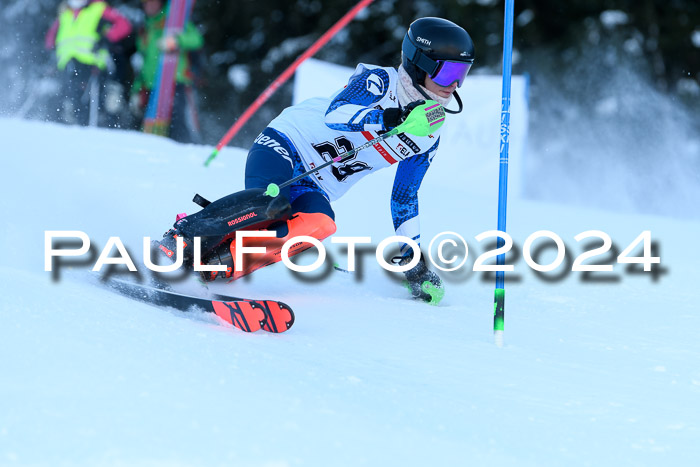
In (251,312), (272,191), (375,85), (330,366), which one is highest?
(375,85)

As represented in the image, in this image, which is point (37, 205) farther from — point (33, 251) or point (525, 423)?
point (525, 423)

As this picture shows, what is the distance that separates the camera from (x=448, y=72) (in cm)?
339

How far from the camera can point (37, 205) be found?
4.25 meters

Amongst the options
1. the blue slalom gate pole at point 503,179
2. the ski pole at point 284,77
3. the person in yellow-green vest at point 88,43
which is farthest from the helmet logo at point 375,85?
the person in yellow-green vest at point 88,43

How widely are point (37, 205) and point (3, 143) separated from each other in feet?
4.81

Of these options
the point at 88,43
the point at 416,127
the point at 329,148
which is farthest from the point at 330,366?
the point at 88,43

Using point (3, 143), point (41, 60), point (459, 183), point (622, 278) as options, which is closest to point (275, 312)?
point (622, 278)

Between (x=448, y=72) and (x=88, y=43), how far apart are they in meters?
6.08

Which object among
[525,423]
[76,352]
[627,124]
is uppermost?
[627,124]

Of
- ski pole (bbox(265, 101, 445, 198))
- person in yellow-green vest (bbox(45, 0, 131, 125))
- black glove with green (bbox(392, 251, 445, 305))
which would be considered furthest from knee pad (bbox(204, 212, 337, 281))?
person in yellow-green vest (bbox(45, 0, 131, 125))

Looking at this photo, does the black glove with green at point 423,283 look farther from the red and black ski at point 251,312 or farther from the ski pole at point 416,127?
the red and black ski at point 251,312

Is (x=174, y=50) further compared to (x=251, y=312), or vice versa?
(x=174, y=50)

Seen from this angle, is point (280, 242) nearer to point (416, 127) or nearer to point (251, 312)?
point (251, 312)

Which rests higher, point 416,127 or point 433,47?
point 433,47
